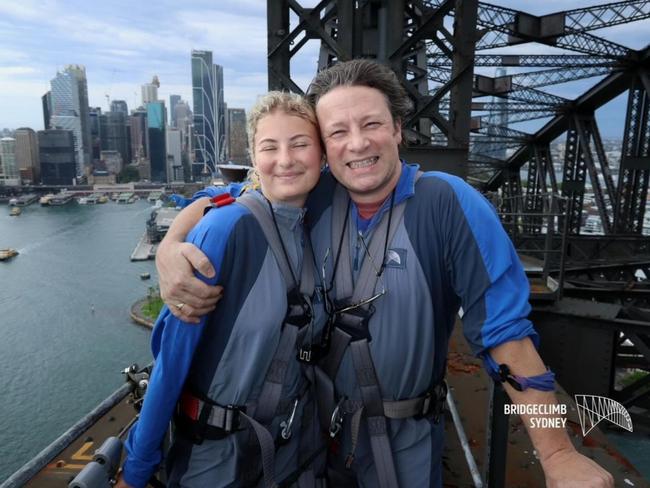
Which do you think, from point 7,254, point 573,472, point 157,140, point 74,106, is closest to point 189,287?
point 573,472

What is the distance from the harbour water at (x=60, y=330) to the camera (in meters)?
34.4

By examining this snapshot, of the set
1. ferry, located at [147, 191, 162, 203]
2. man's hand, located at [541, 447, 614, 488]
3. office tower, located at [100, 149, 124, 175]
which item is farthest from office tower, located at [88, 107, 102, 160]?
man's hand, located at [541, 447, 614, 488]

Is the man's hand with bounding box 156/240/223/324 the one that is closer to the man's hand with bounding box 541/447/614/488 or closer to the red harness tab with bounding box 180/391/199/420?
the red harness tab with bounding box 180/391/199/420

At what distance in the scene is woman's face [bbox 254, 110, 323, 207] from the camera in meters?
1.88

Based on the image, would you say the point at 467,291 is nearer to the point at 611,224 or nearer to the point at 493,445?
the point at 493,445

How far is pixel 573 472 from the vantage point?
4.80ft

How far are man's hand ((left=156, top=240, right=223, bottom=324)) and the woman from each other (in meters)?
0.04

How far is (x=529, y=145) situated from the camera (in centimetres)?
2500

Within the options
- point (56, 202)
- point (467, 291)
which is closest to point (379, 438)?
point (467, 291)

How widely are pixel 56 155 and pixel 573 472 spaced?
141m

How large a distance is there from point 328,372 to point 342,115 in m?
1.03

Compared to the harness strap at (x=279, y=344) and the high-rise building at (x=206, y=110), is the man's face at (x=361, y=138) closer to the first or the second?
the harness strap at (x=279, y=344)

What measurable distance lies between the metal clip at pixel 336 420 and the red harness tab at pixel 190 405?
527 millimetres

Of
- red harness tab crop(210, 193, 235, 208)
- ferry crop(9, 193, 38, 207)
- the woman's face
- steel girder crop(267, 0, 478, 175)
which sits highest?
steel girder crop(267, 0, 478, 175)
